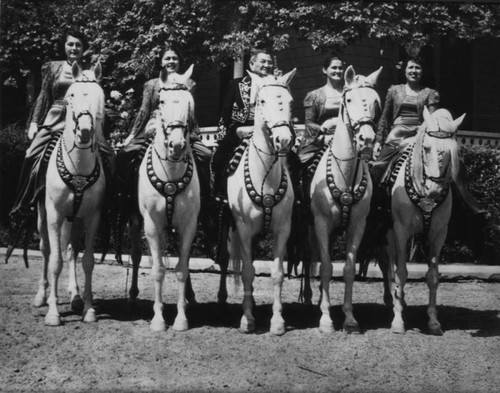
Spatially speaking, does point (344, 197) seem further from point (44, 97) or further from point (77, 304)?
point (44, 97)

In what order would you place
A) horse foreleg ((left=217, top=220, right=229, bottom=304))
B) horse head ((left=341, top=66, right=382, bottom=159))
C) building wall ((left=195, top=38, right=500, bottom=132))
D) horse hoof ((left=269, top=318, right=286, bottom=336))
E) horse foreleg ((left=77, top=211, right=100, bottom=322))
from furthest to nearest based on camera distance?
building wall ((left=195, top=38, right=500, bottom=132)) < horse foreleg ((left=217, top=220, right=229, bottom=304)) < horse foreleg ((left=77, top=211, right=100, bottom=322)) < horse hoof ((left=269, top=318, right=286, bottom=336)) < horse head ((left=341, top=66, right=382, bottom=159))

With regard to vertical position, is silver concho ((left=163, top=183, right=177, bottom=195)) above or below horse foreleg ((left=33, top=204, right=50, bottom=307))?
above

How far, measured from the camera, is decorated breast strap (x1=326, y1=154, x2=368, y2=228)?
898cm

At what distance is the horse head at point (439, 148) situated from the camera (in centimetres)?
867

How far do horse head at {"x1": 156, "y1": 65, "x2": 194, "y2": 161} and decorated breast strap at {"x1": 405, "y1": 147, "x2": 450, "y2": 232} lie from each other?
251 centimetres

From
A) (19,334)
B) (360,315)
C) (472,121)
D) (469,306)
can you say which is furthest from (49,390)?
(472,121)

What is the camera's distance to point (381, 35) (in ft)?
37.4

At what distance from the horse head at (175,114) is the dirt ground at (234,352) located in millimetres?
Result: 1918

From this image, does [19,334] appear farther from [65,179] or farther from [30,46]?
[30,46]

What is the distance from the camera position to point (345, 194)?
29.5 feet

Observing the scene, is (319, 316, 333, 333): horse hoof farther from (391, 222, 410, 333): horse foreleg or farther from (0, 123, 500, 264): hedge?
(0, 123, 500, 264): hedge

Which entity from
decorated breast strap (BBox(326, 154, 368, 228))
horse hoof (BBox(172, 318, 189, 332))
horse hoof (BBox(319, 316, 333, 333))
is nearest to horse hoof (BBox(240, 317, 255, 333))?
horse hoof (BBox(172, 318, 189, 332))

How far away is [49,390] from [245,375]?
173cm

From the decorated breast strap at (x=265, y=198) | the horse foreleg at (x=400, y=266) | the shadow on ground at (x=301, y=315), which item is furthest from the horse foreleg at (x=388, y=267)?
the decorated breast strap at (x=265, y=198)
